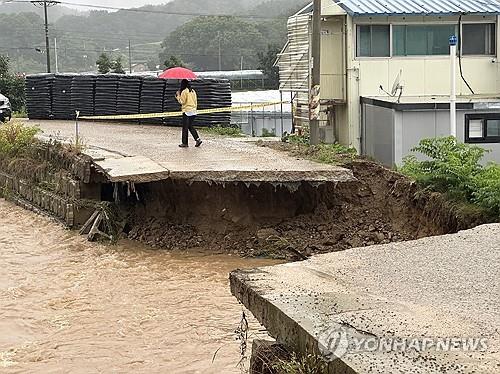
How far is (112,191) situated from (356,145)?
6.83m

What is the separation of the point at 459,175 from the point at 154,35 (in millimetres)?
111832

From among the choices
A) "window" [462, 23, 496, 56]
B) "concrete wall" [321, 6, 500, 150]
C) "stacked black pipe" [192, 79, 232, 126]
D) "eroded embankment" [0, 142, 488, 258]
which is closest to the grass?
"stacked black pipe" [192, 79, 232, 126]

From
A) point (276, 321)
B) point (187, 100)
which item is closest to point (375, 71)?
point (187, 100)

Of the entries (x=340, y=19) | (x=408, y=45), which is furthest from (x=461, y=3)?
(x=340, y=19)

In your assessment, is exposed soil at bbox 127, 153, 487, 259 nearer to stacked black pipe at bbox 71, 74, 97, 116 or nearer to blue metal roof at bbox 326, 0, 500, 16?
blue metal roof at bbox 326, 0, 500, 16

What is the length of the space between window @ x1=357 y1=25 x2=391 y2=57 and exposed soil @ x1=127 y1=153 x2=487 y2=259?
6.54 metres

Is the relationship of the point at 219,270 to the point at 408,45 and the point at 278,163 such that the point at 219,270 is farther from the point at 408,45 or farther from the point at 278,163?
the point at 408,45

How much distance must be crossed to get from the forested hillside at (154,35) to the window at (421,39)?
110 ft

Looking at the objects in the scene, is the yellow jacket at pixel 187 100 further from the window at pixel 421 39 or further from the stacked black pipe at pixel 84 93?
the stacked black pipe at pixel 84 93

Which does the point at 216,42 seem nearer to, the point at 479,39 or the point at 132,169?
the point at 479,39

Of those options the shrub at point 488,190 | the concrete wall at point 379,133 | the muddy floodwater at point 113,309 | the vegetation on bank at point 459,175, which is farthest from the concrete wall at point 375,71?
the shrub at point 488,190

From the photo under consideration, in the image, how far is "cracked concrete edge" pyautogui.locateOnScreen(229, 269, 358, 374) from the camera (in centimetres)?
472

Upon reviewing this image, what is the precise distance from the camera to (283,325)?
5305 mm

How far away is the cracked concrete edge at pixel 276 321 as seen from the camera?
472 cm
